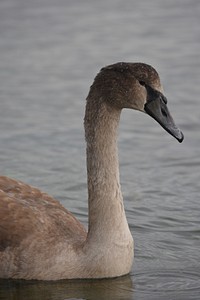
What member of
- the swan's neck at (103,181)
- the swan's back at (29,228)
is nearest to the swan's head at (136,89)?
the swan's neck at (103,181)

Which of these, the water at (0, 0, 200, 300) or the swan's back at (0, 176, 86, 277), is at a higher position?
the water at (0, 0, 200, 300)

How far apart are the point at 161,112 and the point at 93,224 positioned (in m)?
1.14

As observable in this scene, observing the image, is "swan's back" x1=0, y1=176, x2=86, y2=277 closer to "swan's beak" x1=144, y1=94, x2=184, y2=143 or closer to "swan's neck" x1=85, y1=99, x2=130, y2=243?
"swan's neck" x1=85, y1=99, x2=130, y2=243

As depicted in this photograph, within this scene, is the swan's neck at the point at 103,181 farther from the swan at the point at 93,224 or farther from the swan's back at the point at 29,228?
the swan's back at the point at 29,228

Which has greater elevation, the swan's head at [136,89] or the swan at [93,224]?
the swan's head at [136,89]

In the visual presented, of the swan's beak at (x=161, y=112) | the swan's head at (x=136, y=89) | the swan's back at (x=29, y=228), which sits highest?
the swan's head at (x=136, y=89)

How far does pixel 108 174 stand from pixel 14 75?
5.89 m

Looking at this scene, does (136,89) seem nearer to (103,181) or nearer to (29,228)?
(103,181)

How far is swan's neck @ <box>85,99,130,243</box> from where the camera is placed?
9789mm

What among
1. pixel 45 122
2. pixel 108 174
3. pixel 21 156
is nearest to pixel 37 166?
pixel 21 156

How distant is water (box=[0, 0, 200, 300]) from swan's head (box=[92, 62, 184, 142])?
1467mm

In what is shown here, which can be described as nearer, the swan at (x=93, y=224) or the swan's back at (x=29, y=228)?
the swan at (x=93, y=224)

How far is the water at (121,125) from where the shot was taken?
10.1 m

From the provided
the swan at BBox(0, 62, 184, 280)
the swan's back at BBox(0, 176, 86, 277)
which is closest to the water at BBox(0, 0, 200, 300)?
the swan at BBox(0, 62, 184, 280)
